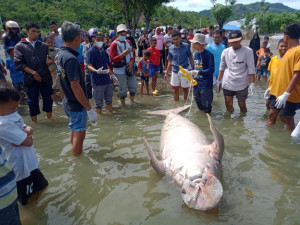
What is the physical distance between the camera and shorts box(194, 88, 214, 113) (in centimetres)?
658

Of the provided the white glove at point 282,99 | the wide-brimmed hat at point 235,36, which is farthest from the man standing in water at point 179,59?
the white glove at point 282,99

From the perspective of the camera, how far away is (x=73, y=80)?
3.87 metres

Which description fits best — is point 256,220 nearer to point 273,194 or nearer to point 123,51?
point 273,194

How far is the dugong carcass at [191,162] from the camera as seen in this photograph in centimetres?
282

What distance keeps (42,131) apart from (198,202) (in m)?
4.48

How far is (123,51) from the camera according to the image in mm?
7336

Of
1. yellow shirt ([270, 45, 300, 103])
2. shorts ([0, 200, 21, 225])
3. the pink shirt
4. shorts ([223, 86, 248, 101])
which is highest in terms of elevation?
the pink shirt

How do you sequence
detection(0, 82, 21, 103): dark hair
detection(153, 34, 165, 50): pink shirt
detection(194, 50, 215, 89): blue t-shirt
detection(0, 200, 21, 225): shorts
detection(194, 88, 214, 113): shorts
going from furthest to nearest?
detection(153, 34, 165, 50): pink shirt < detection(194, 88, 214, 113): shorts < detection(194, 50, 215, 89): blue t-shirt < detection(0, 82, 21, 103): dark hair < detection(0, 200, 21, 225): shorts

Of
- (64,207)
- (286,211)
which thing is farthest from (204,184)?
(64,207)

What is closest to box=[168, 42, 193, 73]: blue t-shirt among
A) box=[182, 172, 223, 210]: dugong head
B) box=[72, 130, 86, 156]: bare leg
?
box=[72, 130, 86, 156]: bare leg

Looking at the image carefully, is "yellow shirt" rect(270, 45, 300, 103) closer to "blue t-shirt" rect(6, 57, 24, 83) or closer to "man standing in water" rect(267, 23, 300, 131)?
"man standing in water" rect(267, 23, 300, 131)

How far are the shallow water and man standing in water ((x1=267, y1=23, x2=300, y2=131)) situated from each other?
→ 0.82m

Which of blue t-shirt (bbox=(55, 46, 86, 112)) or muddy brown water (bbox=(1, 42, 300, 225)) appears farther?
blue t-shirt (bbox=(55, 46, 86, 112))

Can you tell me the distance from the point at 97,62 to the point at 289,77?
4.57 m
